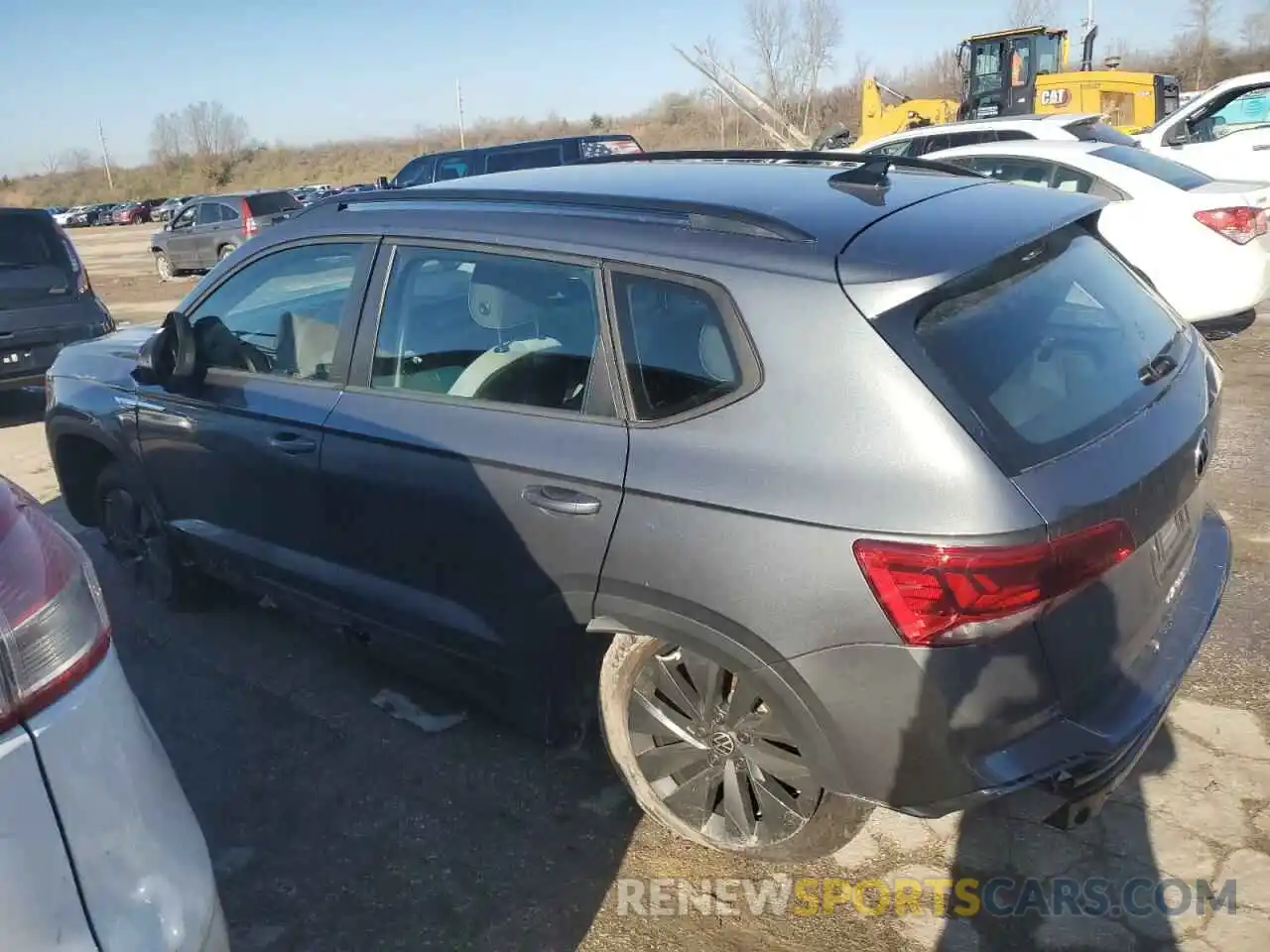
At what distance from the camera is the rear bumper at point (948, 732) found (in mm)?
2146

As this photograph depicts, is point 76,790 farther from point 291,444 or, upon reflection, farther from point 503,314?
point 291,444

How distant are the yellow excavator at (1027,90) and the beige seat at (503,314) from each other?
1788 centimetres

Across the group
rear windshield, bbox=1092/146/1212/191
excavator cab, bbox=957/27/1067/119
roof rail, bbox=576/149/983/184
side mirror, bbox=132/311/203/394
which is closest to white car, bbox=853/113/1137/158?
rear windshield, bbox=1092/146/1212/191

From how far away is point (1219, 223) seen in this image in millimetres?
7004

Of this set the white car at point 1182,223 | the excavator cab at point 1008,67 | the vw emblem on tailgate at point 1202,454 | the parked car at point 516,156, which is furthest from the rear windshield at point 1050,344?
the excavator cab at point 1008,67

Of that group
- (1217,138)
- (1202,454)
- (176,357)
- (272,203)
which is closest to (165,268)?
(272,203)

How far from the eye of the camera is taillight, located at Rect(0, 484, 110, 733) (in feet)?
4.53

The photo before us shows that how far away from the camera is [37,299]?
815cm

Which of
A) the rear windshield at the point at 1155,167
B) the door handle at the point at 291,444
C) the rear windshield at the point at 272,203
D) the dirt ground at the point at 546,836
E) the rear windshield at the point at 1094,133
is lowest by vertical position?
the dirt ground at the point at 546,836

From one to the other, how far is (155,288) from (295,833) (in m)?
18.6

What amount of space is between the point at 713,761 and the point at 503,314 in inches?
56.3

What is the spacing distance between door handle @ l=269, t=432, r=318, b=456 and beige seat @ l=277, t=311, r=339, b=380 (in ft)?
0.70

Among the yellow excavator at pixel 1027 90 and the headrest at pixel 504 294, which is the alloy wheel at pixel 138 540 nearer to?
the headrest at pixel 504 294

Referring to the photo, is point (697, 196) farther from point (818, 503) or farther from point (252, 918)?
point (252, 918)
